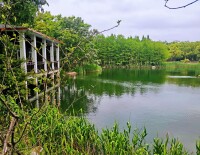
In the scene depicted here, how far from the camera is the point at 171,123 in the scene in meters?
8.47

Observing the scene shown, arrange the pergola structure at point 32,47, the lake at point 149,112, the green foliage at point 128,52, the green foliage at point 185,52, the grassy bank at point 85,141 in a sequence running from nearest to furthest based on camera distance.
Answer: the pergola structure at point 32,47 → the grassy bank at point 85,141 → the lake at point 149,112 → the green foliage at point 128,52 → the green foliage at point 185,52

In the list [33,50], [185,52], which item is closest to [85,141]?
[33,50]

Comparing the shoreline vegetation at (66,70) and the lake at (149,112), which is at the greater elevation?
the shoreline vegetation at (66,70)

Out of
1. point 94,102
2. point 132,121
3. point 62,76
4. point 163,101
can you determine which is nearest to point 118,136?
point 62,76

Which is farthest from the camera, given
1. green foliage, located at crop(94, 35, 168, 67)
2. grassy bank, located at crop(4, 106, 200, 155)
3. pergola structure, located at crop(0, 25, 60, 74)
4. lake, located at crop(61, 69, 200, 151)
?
green foliage, located at crop(94, 35, 168, 67)

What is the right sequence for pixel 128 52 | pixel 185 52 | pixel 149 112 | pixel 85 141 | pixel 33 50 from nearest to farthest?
pixel 85 141 < pixel 149 112 < pixel 33 50 < pixel 128 52 < pixel 185 52

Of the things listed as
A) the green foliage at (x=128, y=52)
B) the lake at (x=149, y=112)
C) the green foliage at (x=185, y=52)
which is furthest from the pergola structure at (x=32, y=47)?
the green foliage at (x=185, y=52)

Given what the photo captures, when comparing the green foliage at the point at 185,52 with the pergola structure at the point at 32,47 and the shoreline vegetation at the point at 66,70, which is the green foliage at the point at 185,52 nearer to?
the shoreline vegetation at the point at 66,70

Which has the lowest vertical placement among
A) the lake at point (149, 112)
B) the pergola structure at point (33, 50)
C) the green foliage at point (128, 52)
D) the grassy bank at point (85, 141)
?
the lake at point (149, 112)

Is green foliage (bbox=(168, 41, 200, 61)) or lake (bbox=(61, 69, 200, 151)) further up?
green foliage (bbox=(168, 41, 200, 61))

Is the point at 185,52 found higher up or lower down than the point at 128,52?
higher up

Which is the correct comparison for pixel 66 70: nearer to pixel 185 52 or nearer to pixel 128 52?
pixel 128 52

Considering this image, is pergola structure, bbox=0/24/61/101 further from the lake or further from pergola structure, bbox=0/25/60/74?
the lake

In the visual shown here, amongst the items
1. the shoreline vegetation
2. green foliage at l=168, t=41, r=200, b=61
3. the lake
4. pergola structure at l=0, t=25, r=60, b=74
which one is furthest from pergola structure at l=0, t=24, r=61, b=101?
green foliage at l=168, t=41, r=200, b=61
